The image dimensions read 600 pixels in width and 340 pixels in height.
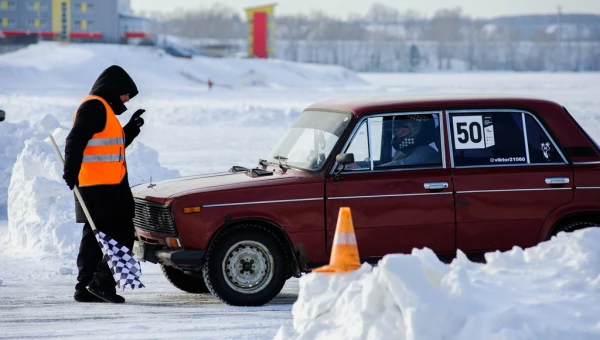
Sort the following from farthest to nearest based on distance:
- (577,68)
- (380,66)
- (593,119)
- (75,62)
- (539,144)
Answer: (380,66), (577,68), (75,62), (593,119), (539,144)

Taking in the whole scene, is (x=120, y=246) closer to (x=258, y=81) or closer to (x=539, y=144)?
(x=539, y=144)

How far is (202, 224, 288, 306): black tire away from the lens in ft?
25.8

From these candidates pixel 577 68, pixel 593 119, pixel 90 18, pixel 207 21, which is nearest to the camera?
pixel 593 119

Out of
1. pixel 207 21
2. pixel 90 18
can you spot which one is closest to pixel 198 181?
pixel 90 18

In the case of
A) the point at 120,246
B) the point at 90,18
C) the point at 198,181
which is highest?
the point at 90,18

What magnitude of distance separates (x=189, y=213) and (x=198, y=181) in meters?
0.62

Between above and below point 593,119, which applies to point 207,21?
above

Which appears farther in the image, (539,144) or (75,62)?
(75,62)

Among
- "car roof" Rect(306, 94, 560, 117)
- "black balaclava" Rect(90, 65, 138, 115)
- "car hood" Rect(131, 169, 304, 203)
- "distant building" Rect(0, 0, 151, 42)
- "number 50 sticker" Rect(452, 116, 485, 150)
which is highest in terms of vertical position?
"distant building" Rect(0, 0, 151, 42)

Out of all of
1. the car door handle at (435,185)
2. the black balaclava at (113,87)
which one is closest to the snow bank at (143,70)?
the black balaclava at (113,87)

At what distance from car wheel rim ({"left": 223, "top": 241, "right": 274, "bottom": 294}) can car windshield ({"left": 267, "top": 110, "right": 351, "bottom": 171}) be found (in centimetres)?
77

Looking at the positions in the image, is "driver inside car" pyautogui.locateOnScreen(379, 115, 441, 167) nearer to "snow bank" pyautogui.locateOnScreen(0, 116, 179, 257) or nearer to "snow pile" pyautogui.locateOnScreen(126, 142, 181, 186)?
"snow bank" pyautogui.locateOnScreen(0, 116, 179, 257)

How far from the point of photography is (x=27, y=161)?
1216cm

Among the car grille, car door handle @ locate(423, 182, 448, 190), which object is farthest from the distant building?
car door handle @ locate(423, 182, 448, 190)
